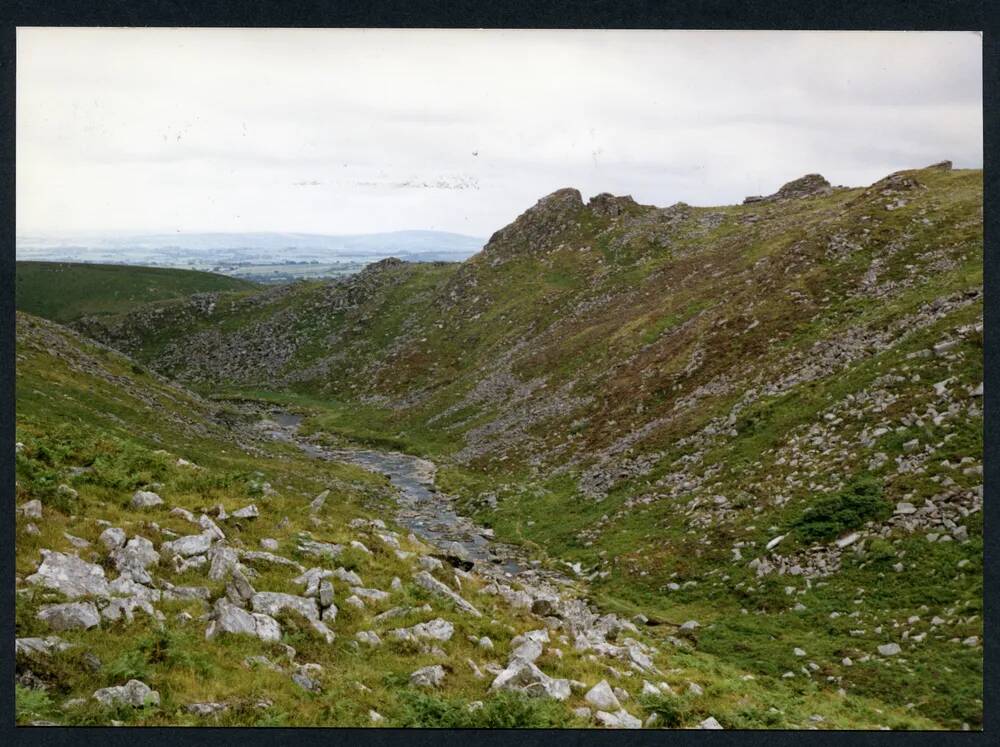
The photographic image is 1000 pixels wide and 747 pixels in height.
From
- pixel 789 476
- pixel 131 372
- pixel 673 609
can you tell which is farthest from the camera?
pixel 131 372

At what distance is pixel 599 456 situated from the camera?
34.6 m

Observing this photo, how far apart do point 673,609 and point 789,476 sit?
7.04 metres

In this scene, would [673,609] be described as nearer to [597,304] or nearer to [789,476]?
[789,476]

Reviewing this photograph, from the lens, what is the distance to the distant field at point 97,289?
116562 mm

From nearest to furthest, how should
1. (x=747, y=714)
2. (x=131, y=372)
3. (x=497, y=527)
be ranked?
1. (x=747, y=714)
2. (x=497, y=527)
3. (x=131, y=372)

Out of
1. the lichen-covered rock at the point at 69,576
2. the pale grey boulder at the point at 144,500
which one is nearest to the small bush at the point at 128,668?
the lichen-covered rock at the point at 69,576

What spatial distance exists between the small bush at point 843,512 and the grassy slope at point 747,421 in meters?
0.22

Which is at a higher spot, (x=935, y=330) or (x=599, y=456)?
(x=935, y=330)

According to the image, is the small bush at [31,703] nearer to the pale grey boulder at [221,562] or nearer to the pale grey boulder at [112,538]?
the pale grey boulder at [112,538]

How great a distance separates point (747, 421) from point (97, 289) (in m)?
138

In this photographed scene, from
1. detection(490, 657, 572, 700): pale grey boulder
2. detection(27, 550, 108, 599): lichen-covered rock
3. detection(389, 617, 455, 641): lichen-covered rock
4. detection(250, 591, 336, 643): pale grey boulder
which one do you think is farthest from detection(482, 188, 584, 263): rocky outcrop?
detection(27, 550, 108, 599): lichen-covered rock

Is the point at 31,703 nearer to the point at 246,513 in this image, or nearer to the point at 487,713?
the point at 246,513

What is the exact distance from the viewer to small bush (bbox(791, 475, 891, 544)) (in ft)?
64.2

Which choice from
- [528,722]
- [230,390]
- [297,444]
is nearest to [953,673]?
[528,722]
